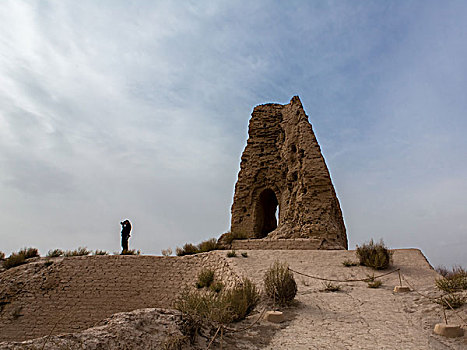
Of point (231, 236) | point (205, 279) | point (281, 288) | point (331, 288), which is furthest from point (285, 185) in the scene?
point (281, 288)

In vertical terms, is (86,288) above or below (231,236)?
below

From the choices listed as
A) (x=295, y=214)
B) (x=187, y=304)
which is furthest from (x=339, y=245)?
(x=187, y=304)

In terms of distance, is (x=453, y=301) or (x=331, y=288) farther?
(x=331, y=288)

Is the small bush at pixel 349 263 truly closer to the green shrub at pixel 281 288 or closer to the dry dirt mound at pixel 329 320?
the dry dirt mound at pixel 329 320

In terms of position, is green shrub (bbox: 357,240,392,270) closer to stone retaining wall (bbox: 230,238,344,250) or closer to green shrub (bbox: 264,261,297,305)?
stone retaining wall (bbox: 230,238,344,250)

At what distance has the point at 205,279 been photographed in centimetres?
1136

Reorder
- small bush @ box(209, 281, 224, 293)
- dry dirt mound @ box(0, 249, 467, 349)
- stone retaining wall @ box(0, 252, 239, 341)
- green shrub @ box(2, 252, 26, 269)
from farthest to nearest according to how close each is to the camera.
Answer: green shrub @ box(2, 252, 26, 269)
stone retaining wall @ box(0, 252, 239, 341)
small bush @ box(209, 281, 224, 293)
dry dirt mound @ box(0, 249, 467, 349)

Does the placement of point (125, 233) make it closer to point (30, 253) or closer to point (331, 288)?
point (30, 253)

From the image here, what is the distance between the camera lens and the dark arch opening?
18266mm

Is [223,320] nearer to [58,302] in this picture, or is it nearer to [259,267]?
[259,267]

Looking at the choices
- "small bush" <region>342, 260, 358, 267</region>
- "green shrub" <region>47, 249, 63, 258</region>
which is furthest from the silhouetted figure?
"small bush" <region>342, 260, 358, 267</region>

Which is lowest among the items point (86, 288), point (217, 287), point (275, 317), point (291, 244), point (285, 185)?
point (275, 317)

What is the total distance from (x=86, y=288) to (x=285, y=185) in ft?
32.5

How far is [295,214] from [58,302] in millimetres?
9714
